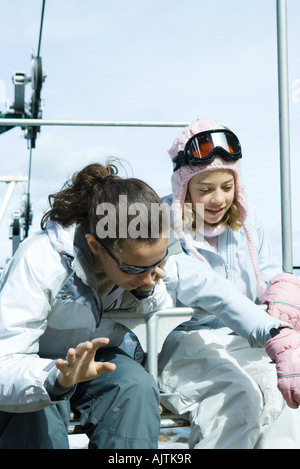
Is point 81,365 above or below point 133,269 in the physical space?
below

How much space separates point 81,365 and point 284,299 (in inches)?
38.5

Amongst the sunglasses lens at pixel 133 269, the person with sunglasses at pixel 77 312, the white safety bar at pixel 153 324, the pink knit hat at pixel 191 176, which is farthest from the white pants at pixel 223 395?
the sunglasses lens at pixel 133 269

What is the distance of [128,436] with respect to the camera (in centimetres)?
156

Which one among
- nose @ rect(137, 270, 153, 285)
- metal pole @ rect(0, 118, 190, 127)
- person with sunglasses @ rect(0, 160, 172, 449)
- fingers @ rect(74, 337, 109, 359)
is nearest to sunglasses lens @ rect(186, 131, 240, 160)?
metal pole @ rect(0, 118, 190, 127)

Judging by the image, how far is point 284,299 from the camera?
6.98 ft

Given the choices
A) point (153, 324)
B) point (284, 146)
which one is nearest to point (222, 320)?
point (153, 324)

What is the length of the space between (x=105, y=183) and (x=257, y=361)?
795mm

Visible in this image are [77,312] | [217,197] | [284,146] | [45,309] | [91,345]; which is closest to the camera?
[91,345]

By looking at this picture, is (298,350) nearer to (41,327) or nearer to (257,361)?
(257,361)

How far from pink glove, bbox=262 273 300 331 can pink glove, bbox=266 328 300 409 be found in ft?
0.79

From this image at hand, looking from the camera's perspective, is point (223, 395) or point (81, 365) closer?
point (81, 365)

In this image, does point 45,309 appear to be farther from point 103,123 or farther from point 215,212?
point 103,123

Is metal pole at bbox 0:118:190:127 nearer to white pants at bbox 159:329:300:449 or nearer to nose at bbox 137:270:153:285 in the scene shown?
white pants at bbox 159:329:300:449

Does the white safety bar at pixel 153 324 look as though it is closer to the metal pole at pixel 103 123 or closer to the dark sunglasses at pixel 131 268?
the dark sunglasses at pixel 131 268
